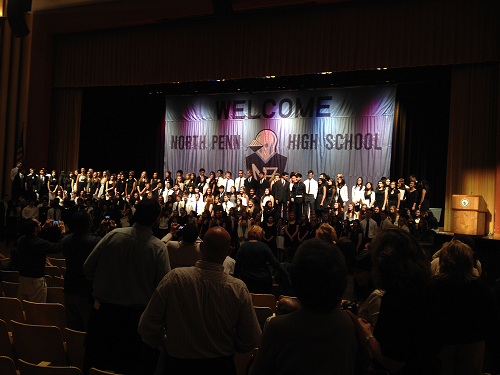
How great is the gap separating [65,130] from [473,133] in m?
12.9

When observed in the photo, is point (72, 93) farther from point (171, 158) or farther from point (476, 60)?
point (476, 60)

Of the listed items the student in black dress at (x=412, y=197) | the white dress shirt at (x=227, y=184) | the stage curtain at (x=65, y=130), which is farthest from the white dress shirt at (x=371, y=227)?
the stage curtain at (x=65, y=130)

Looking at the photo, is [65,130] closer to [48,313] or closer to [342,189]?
[342,189]

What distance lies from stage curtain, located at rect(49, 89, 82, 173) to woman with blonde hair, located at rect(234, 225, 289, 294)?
13457 millimetres

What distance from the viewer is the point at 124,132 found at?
18.8m

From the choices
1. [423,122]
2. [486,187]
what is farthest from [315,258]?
[423,122]

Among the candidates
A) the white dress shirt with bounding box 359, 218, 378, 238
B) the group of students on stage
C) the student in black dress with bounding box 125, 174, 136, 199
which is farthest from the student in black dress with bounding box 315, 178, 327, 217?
the student in black dress with bounding box 125, 174, 136, 199

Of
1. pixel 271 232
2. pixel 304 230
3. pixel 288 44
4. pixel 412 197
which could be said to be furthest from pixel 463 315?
pixel 288 44

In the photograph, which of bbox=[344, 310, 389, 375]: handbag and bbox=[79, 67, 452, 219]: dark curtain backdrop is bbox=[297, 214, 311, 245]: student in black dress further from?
bbox=[344, 310, 389, 375]: handbag

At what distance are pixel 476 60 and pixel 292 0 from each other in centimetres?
477

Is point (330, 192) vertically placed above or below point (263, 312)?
above

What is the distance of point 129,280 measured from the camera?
2.70m

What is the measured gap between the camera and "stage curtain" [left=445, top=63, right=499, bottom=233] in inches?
454

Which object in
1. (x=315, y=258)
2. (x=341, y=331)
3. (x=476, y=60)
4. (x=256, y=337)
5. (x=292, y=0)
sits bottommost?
(x=256, y=337)
